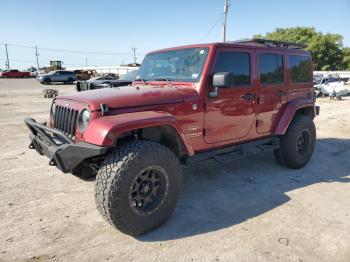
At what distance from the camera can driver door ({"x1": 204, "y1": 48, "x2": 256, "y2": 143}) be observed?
163 inches

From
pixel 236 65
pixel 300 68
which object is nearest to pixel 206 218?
pixel 236 65

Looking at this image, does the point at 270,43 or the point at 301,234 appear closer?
the point at 301,234

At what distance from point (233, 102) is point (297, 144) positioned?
1.81m

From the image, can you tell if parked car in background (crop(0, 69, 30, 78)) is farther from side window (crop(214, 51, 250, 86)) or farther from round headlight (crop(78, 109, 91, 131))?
round headlight (crop(78, 109, 91, 131))

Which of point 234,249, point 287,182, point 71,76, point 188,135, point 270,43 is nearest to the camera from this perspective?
point 234,249

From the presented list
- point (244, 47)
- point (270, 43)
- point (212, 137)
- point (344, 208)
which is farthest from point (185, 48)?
point (344, 208)

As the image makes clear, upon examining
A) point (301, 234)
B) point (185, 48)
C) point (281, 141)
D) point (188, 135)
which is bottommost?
point (301, 234)

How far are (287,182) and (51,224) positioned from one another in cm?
338

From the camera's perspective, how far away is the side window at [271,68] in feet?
15.9

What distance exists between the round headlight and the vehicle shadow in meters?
1.30

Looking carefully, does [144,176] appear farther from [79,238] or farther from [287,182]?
[287,182]

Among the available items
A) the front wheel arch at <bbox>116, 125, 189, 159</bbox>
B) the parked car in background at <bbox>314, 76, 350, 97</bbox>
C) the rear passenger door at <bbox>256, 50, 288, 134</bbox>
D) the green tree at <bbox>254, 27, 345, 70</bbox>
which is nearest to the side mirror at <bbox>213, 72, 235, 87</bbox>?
the front wheel arch at <bbox>116, 125, 189, 159</bbox>

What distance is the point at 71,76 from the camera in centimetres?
3656

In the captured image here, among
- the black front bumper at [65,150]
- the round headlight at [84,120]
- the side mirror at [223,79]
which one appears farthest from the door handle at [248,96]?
the black front bumper at [65,150]
